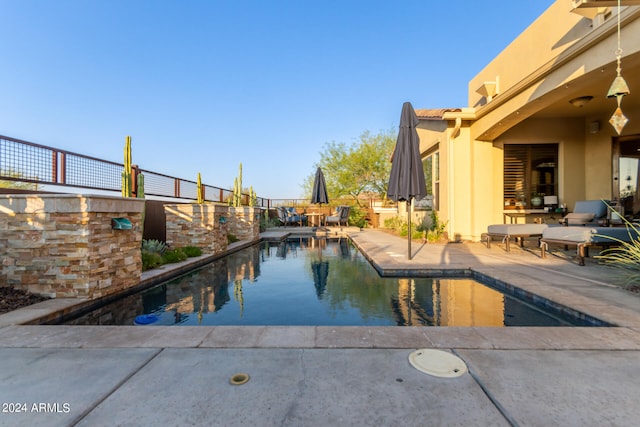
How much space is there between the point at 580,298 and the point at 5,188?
686 cm

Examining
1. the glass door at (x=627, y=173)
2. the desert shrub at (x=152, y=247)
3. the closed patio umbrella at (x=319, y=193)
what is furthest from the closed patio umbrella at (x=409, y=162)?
the closed patio umbrella at (x=319, y=193)

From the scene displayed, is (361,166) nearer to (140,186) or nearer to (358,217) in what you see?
(358,217)

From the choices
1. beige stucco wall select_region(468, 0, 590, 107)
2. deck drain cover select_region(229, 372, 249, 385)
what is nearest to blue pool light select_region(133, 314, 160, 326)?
deck drain cover select_region(229, 372, 249, 385)

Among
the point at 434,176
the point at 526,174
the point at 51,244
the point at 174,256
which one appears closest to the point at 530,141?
the point at 526,174

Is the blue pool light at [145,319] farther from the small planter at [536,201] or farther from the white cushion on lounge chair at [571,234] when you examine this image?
the small planter at [536,201]

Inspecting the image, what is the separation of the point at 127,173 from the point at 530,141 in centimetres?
940

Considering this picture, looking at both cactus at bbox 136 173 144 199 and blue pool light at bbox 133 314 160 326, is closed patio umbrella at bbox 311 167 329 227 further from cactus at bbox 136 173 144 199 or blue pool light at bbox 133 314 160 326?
blue pool light at bbox 133 314 160 326

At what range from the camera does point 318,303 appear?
3389 millimetres

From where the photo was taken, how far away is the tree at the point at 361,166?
2377 centimetres

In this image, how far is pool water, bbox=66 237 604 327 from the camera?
2803 millimetres

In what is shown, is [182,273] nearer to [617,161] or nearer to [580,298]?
[580,298]

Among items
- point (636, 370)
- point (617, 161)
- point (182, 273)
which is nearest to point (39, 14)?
point (182, 273)

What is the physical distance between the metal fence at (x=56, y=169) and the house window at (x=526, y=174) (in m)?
8.99

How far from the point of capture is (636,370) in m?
1.66
